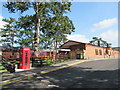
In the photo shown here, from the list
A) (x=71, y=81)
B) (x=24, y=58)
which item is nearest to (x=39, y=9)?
(x=24, y=58)

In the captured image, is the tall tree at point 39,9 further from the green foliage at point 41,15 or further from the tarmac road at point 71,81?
the tarmac road at point 71,81

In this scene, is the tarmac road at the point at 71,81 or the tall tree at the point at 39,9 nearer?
the tarmac road at the point at 71,81

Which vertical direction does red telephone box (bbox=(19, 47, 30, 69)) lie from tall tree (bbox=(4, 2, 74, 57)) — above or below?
below

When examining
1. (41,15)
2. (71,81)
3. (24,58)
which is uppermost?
(41,15)

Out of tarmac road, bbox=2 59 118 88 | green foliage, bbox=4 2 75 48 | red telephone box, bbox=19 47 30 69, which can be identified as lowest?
tarmac road, bbox=2 59 118 88

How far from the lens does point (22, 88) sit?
526cm

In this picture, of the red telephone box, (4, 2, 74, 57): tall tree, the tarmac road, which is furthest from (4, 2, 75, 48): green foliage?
the tarmac road

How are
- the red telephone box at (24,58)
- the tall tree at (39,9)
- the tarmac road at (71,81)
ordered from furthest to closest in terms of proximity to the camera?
the tall tree at (39,9), the red telephone box at (24,58), the tarmac road at (71,81)

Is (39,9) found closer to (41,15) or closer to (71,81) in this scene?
(41,15)

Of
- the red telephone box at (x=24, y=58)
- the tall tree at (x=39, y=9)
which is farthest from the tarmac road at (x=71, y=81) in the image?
the tall tree at (x=39, y=9)

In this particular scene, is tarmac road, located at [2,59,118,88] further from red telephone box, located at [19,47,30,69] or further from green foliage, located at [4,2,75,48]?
green foliage, located at [4,2,75,48]

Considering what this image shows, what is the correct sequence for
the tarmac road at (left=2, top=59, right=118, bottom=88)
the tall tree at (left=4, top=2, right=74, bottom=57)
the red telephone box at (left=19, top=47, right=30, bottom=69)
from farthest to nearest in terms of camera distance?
1. the tall tree at (left=4, top=2, right=74, bottom=57)
2. the red telephone box at (left=19, top=47, right=30, bottom=69)
3. the tarmac road at (left=2, top=59, right=118, bottom=88)

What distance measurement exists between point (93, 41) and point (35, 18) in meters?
65.1

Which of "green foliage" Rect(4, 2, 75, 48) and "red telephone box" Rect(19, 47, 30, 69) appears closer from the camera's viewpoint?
"red telephone box" Rect(19, 47, 30, 69)
